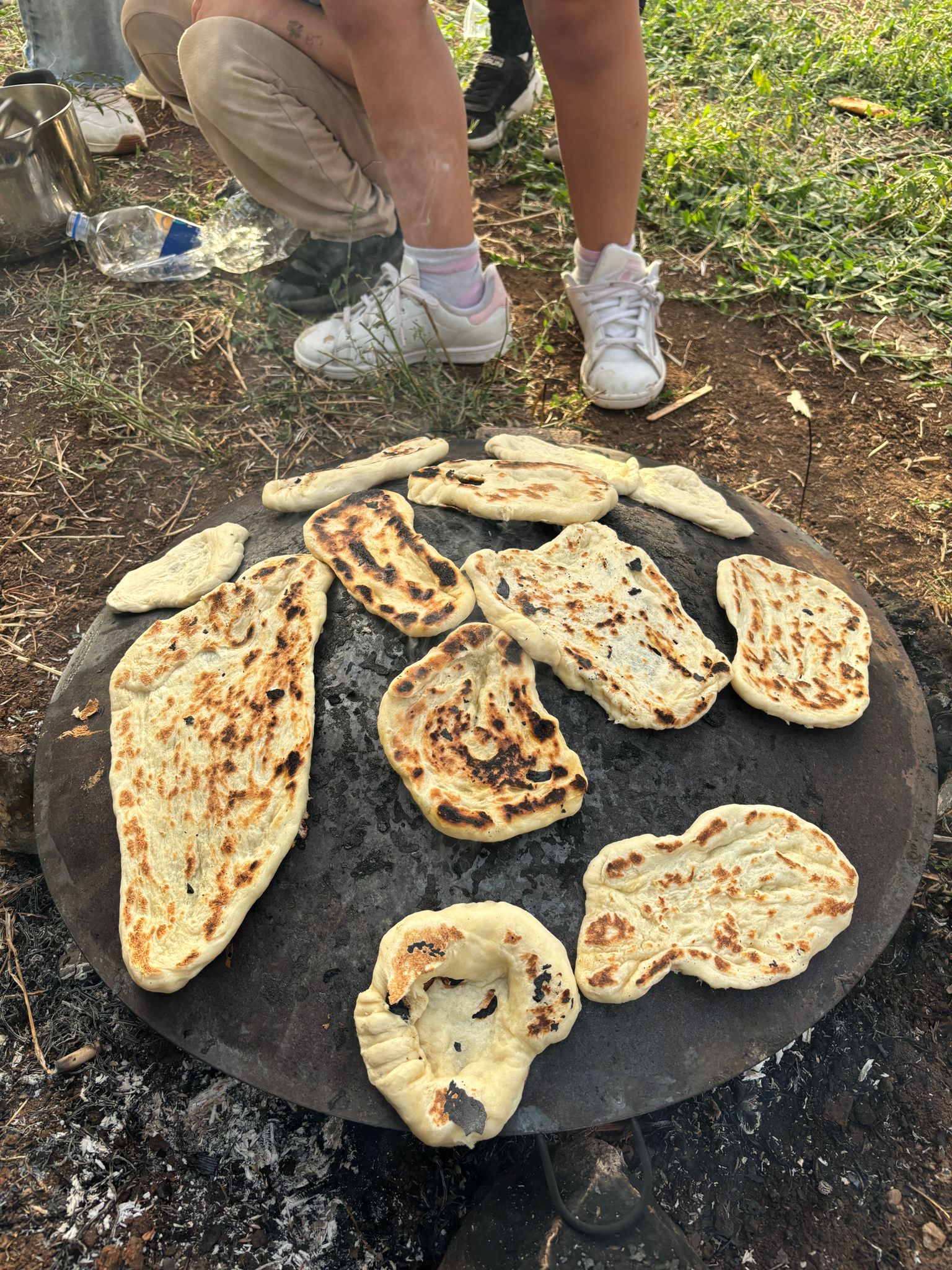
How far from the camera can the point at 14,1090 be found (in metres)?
2.20

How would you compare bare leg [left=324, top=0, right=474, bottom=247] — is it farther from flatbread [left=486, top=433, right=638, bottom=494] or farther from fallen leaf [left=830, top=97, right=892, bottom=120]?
fallen leaf [left=830, top=97, right=892, bottom=120]

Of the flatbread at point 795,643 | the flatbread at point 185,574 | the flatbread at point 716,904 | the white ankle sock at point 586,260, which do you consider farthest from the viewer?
the white ankle sock at point 586,260

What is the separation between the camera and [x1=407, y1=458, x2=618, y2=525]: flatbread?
76.8 inches

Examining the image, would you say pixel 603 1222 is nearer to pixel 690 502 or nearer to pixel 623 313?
pixel 690 502

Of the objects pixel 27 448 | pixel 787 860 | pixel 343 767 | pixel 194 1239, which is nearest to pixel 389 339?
pixel 27 448

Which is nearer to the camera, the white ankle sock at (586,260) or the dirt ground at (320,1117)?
the dirt ground at (320,1117)

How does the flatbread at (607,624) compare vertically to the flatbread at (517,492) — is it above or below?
below

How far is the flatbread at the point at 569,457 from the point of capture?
2205mm

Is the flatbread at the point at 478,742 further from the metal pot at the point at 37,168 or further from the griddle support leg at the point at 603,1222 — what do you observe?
the metal pot at the point at 37,168

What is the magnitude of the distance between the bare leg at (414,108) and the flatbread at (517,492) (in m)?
1.75

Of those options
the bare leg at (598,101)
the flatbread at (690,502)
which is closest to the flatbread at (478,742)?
the flatbread at (690,502)

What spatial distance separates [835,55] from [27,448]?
267 inches

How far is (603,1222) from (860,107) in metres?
7.24

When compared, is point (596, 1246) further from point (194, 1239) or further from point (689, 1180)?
point (194, 1239)
